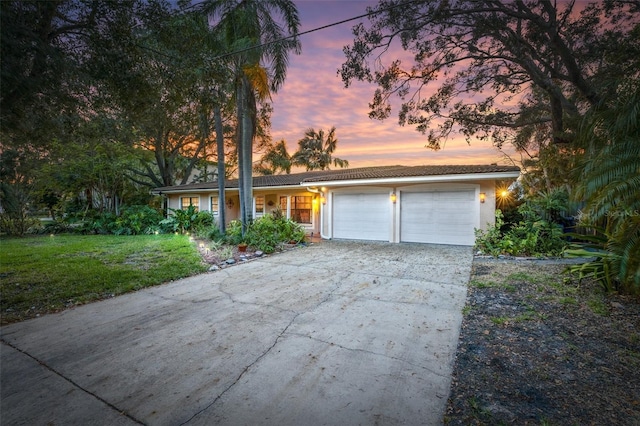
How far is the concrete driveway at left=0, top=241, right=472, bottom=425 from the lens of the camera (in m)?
2.10

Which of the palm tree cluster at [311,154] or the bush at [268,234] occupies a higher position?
the palm tree cluster at [311,154]

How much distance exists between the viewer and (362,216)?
459 inches

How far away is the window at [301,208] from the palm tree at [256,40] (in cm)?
452

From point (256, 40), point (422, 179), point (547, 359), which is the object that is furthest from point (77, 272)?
point (422, 179)

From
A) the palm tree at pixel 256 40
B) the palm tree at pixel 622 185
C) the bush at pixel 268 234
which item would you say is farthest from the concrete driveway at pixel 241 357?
the palm tree at pixel 256 40

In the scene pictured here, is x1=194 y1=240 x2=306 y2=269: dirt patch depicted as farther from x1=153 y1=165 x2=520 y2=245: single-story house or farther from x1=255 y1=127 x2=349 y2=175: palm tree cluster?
x1=255 y1=127 x2=349 y2=175: palm tree cluster

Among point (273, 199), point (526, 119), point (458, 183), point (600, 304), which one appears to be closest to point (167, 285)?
point (600, 304)

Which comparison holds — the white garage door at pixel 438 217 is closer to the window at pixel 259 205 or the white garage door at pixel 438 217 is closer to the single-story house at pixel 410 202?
the single-story house at pixel 410 202

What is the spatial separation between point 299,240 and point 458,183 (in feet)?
19.9

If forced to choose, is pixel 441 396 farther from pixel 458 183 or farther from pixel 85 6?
pixel 458 183

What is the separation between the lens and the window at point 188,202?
17.4 m

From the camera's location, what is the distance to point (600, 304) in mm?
4051

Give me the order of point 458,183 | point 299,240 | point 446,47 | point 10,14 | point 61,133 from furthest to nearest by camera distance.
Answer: point 299,240 → point 458,183 → point 446,47 → point 61,133 → point 10,14

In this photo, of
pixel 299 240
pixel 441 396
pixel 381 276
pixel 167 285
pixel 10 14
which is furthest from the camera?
pixel 299 240
